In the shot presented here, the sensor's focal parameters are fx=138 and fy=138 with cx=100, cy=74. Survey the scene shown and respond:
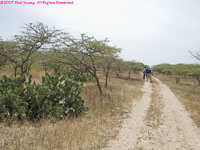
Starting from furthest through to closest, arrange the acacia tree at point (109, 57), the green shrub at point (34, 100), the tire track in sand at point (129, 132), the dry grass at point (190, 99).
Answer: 1. the acacia tree at point (109, 57)
2. the dry grass at point (190, 99)
3. the green shrub at point (34, 100)
4. the tire track in sand at point (129, 132)

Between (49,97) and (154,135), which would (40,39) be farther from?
(154,135)

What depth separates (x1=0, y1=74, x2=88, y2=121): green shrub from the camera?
4.54 meters

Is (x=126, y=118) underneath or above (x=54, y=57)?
underneath

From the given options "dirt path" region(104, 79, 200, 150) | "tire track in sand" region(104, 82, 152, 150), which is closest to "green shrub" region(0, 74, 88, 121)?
"tire track in sand" region(104, 82, 152, 150)

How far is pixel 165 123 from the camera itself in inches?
240

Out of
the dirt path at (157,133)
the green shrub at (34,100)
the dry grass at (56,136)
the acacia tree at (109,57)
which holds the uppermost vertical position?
the acacia tree at (109,57)

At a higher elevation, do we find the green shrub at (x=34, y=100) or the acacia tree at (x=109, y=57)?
the acacia tree at (x=109, y=57)

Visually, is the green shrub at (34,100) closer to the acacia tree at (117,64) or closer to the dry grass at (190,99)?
the dry grass at (190,99)

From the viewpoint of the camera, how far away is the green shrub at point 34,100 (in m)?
4.54

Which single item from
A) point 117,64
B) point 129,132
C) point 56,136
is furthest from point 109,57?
point 117,64

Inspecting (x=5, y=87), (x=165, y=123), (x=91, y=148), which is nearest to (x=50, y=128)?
(x=91, y=148)

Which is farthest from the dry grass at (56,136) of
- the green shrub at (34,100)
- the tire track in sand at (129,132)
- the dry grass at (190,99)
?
the dry grass at (190,99)

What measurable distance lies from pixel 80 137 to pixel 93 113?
8.40ft

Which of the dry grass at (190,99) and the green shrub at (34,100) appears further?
the dry grass at (190,99)
